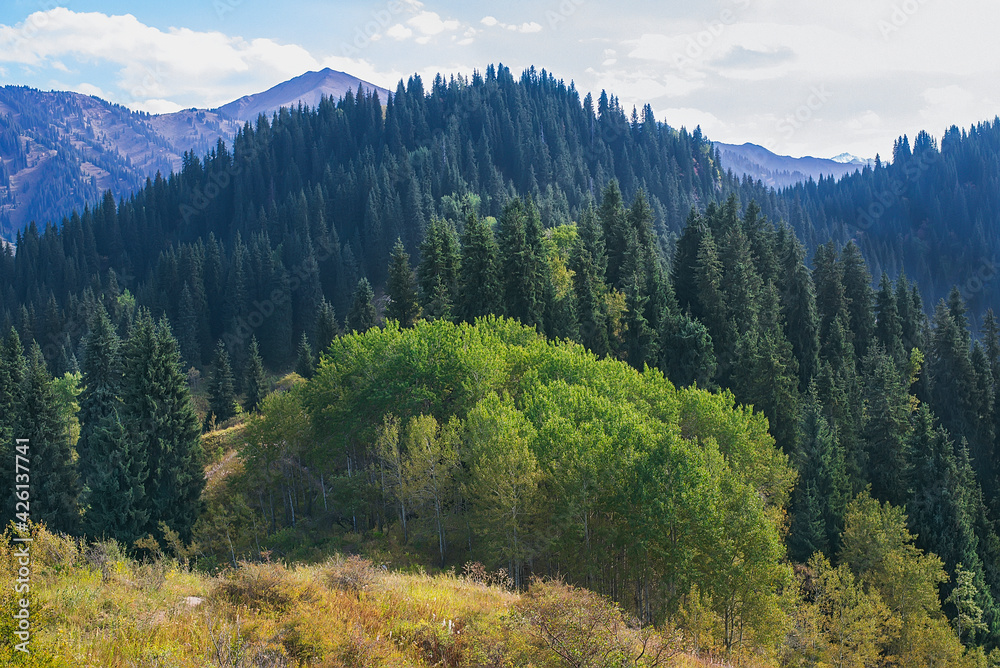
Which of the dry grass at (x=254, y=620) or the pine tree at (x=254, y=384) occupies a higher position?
the dry grass at (x=254, y=620)

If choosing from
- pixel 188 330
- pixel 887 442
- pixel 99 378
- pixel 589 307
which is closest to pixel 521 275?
pixel 589 307

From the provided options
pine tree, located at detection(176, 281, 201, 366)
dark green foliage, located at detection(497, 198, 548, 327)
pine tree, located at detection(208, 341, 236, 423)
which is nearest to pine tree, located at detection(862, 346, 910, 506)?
dark green foliage, located at detection(497, 198, 548, 327)

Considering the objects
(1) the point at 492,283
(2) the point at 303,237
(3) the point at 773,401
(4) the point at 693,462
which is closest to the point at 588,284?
(1) the point at 492,283

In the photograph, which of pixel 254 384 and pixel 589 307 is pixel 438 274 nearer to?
pixel 589 307

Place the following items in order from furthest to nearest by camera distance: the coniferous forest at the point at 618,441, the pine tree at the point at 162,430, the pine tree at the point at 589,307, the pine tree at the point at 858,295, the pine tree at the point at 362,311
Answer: the pine tree at the point at 858,295 → the pine tree at the point at 362,311 → the pine tree at the point at 589,307 → the pine tree at the point at 162,430 → the coniferous forest at the point at 618,441

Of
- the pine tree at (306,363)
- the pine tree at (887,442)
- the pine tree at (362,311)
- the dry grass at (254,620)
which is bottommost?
the pine tree at (887,442)

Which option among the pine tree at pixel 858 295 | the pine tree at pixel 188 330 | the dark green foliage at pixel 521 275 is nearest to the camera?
the dark green foliage at pixel 521 275

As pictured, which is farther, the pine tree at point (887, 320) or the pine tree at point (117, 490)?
the pine tree at point (887, 320)

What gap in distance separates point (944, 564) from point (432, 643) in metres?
53.2

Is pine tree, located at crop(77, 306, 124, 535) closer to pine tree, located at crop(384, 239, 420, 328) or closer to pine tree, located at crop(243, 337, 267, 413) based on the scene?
pine tree, located at crop(243, 337, 267, 413)

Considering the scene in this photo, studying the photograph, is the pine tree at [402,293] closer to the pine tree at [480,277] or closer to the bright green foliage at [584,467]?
the pine tree at [480,277]

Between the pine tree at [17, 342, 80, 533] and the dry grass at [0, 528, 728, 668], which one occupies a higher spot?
the dry grass at [0, 528, 728, 668]

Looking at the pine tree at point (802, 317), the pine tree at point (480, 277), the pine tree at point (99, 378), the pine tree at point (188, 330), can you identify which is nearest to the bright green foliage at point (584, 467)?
the pine tree at point (480, 277)

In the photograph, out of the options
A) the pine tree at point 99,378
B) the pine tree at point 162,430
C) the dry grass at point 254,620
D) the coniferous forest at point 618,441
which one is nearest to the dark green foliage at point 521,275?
the coniferous forest at point 618,441
